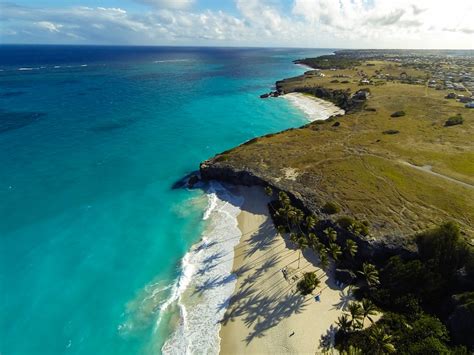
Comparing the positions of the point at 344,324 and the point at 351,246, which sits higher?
the point at 351,246

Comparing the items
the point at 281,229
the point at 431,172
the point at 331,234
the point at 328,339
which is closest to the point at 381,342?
the point at 328,339

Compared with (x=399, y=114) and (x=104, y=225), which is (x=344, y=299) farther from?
(x=399, y=114)

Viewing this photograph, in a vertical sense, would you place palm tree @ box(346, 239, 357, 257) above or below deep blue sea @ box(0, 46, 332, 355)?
above

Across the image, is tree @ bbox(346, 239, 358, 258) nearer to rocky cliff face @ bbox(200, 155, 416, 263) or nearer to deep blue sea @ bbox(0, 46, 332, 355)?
rocky cliff face @ bbox(200, 155, 416, 263)

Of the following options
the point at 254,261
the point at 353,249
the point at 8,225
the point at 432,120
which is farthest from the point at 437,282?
the point at 432,120

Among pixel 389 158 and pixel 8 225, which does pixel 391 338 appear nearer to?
pixel 389 158

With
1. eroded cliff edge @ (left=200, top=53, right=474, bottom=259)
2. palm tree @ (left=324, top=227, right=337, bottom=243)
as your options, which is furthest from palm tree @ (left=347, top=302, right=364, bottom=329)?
eroded cliff edge @ (left=200, top=53, right=474, bottom=259)

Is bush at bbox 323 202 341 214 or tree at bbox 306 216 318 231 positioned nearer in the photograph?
tree at bbox 306 216 318 231
